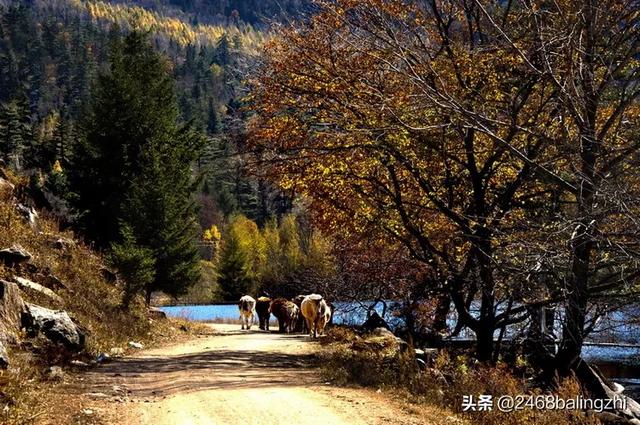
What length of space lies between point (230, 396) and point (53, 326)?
186 inches

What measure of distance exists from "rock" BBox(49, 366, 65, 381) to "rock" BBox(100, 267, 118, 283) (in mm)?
9742

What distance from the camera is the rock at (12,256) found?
550 inches

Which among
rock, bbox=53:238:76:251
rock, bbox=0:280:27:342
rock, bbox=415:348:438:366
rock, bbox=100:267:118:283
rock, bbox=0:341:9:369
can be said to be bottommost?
rock, bbox=415:348:438:366

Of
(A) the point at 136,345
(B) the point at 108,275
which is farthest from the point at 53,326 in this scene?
(B) the point at 108,275

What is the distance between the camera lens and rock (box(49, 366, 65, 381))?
10016 mm

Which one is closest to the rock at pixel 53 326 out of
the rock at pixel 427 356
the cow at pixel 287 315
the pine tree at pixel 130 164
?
the rock at pixel 427 356

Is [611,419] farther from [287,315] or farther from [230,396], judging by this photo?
[287,315]

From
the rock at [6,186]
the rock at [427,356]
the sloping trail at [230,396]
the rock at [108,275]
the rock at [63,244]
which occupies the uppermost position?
the rock at [6,186]

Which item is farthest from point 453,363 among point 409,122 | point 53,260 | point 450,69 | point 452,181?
point 53,260

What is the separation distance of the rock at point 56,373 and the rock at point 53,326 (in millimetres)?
1580

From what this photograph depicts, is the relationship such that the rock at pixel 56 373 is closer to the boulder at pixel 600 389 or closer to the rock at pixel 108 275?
the boulder at pixel 600 389

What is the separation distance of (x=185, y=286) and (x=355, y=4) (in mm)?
15652

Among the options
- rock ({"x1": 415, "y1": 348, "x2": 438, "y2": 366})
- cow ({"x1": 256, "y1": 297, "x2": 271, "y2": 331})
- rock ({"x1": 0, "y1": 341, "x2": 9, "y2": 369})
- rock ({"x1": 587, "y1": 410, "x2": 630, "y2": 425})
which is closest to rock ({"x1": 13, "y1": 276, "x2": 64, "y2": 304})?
rock ({"x1": 0, "y1": 341, "x2": 9, "y2": 369})

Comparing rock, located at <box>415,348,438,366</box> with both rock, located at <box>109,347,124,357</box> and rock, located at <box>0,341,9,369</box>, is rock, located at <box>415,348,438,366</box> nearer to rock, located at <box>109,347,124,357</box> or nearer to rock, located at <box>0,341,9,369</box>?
rock, located at <box>109,347,124,357</box>
